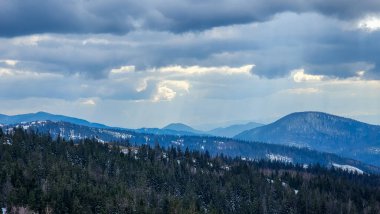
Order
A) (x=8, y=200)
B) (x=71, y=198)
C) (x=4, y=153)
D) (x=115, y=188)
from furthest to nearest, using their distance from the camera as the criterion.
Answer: (x=4, y=153) → (x=115, y=188) → (x=71, y=198) → (x=8, y=200)

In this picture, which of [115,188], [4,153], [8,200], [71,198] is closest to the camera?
[8,200]

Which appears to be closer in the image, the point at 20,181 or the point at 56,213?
the point at 56,213

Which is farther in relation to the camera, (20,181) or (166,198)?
(166,198)

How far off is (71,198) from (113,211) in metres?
14.3

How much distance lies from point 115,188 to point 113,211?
2068 centimetres

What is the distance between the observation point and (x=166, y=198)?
601 feet

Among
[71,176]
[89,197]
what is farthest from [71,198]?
[71,176]

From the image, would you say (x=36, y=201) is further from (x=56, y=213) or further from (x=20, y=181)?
(x=20, y=181)

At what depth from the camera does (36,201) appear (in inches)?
5871

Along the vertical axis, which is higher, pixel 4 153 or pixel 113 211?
pixel 4 153

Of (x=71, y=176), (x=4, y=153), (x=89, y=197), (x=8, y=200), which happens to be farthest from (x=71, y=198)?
(x=4, y=153)

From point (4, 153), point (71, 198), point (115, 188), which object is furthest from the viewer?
point (4, 153)

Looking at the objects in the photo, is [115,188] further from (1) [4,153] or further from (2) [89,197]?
(1) [4,153]

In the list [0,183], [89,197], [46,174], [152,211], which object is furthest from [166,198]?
[0,183]
